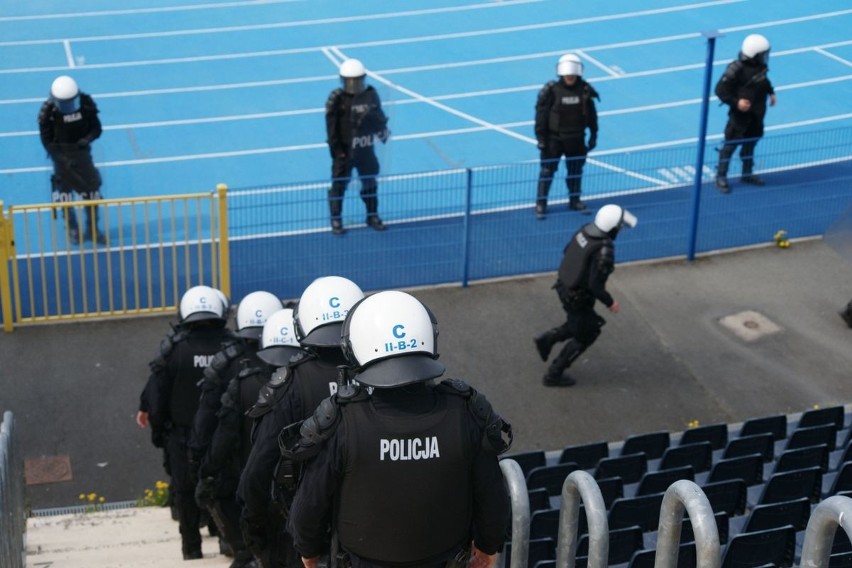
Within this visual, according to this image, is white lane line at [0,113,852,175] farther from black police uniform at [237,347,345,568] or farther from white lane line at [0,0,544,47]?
black police uniform at [237,347,345,568]

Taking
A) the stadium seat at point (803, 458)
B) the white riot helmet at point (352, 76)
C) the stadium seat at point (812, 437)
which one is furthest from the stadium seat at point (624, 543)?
the white riot helmet at point (352, 76)

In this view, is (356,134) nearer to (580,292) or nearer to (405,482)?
(580,292)

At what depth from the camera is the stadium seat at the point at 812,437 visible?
26.0 ft

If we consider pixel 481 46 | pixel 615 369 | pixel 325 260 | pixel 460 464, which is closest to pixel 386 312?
pixel 460 464

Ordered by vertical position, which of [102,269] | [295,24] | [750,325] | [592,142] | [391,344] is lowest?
[750,325]

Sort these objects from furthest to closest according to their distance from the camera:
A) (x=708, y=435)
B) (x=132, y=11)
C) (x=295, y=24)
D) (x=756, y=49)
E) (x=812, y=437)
A: (x=132, y=11), (x=295, y=24), (x=756, y=49), (x=708, y=435), (x=812, y=437)

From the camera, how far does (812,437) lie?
7.95 metres

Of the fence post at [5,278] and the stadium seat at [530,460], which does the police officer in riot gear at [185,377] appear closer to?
the stadium seat at [530,460]

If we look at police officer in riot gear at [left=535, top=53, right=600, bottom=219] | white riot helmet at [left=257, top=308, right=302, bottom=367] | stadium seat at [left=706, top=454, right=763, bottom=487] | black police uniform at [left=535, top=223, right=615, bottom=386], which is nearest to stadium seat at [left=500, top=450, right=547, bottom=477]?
stadium seat at [left=706, top=454, right=763, bottom=487]

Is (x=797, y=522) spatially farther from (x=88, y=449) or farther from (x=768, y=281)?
(x=768, y=281)

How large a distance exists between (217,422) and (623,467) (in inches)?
94.7

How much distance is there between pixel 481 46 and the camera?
21.0 m

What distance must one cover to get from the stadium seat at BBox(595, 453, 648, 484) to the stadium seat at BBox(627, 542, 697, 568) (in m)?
1.79

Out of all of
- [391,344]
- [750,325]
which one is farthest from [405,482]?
[750,325]
